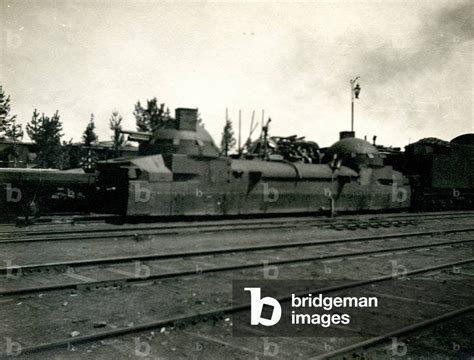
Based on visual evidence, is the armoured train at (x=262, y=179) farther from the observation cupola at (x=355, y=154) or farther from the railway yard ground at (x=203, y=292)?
the railway yard ground at (x=203, y=292)

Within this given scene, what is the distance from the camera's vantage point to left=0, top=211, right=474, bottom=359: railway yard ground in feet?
16.6

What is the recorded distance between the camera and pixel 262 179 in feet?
66.3

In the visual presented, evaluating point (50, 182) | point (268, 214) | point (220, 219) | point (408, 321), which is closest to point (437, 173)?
point (268, 214)

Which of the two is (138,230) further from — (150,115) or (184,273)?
(150,115)

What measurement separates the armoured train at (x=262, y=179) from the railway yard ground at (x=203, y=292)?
2.69m

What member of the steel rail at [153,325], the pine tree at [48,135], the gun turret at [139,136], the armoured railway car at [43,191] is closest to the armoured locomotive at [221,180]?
the gun turret at [139,136]

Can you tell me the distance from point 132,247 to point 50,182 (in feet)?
16.8

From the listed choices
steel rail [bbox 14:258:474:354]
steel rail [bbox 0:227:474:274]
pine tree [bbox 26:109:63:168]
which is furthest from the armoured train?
pine tree [bbox 26:109:63:168]

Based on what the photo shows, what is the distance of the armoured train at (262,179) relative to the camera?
54.6ft

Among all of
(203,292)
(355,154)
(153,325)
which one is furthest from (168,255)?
(355,154)

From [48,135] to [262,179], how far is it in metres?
32.5

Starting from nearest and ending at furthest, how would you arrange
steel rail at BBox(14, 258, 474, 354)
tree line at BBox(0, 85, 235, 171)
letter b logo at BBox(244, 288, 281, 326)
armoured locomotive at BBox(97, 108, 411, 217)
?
steel rail at BBox(14, 258, 474, 354), letter b logo at BBox(244, 288, 281, 326), armoured locomotive at BBox(97, 108, 411, 217), tree line at BBox(0, 85, 235, 171)

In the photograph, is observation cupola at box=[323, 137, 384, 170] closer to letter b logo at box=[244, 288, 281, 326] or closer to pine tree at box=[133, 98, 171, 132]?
letter b logo at box=[244, 288, 281, 326]

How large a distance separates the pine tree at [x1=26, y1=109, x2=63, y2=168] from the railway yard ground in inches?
1276
